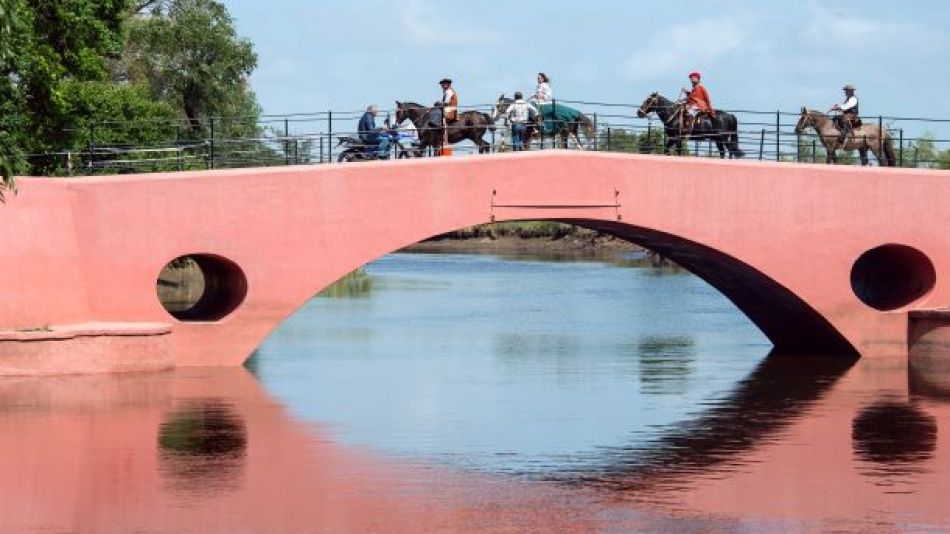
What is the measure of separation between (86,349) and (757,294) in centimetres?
1210

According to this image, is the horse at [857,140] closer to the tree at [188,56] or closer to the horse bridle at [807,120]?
the horse bridle at [807,120]

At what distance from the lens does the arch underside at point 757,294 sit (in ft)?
100.0

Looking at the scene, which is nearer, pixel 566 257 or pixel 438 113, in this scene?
pixel 438 113

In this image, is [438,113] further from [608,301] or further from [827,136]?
[608,301]

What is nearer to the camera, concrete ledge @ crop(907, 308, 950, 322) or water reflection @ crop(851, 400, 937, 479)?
water reflection @ crop(851, 400, 937, 479)

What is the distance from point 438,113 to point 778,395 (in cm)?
699

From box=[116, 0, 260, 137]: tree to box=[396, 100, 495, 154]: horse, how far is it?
28.8 metres

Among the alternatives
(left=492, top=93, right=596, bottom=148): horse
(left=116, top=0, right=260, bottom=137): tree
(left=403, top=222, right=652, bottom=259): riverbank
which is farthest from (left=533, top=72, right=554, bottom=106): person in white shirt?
(left=403, top=222, right=652, bottom=259): riverbank

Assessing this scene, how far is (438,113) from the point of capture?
29938 millimetres

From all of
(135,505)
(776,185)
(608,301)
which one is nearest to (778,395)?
(776,185)

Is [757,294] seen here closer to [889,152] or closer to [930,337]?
[889,152]

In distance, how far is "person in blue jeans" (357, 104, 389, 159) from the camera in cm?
2955

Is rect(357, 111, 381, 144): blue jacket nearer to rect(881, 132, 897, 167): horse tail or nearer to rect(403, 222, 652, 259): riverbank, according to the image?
rect(881, 132, 897, 167): horse tail

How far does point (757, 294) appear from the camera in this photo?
32.7 meters
